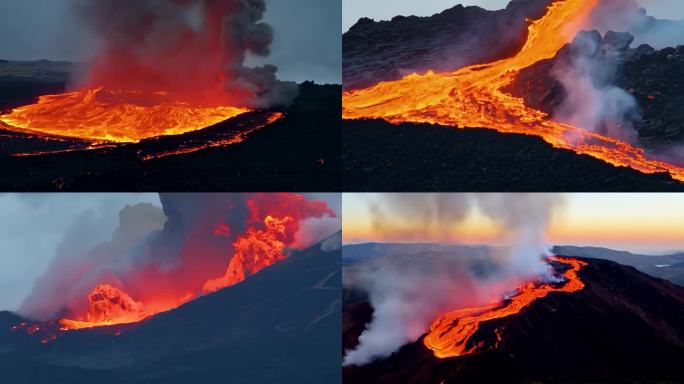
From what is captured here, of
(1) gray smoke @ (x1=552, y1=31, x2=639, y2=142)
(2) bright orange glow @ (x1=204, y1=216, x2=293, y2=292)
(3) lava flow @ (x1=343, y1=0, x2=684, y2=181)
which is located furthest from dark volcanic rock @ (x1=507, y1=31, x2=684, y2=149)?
(2) bright orange glow @ (x1=204, y1=216, x2=293, y2=292)

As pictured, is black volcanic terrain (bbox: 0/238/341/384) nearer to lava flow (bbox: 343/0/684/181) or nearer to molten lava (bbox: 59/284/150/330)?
molten lava (bbox: 59/284/150/330)

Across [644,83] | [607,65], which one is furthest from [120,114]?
[644,83]

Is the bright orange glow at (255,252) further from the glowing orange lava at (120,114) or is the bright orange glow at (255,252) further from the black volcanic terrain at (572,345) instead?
the glowing orange lava at (120,114)

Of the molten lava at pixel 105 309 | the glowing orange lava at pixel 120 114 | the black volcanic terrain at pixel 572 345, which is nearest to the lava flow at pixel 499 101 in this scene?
the black volcanic terrain at pixel 572 345

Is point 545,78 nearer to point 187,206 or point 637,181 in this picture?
point 637,181

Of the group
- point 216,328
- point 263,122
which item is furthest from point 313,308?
point 263,122
